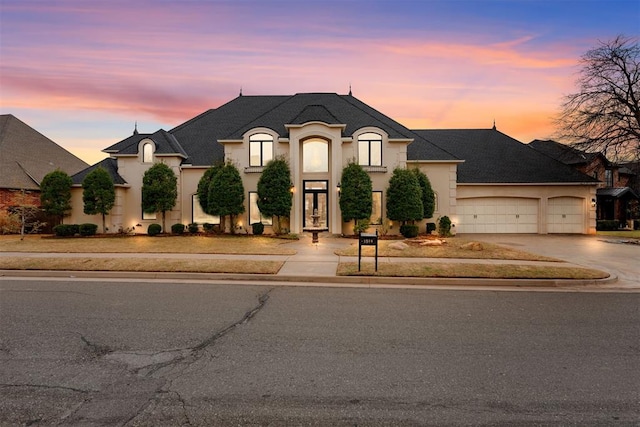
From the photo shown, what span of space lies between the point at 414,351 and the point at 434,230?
60.4 feet

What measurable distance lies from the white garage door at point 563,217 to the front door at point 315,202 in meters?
16.5

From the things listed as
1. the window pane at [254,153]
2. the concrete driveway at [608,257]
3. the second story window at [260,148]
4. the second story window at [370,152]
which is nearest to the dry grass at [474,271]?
the concrete driveway at [608,257]

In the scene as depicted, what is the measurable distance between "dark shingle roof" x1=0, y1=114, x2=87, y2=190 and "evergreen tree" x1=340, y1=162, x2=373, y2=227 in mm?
22194

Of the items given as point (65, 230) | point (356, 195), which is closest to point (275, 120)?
point (356, 195)

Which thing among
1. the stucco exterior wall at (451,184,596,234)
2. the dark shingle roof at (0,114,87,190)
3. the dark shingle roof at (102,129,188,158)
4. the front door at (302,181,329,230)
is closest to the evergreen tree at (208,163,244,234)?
the dark shingle roof at (102,129,188,158)

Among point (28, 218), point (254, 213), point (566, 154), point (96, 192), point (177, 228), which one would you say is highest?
point (566, 154)

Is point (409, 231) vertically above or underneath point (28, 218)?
underneath

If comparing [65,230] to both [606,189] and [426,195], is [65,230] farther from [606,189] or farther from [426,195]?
[606,189]

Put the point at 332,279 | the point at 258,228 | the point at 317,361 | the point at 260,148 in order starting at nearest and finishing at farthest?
the point at 317,361
the point at 332,279
the point at 258,228
the point at 260,148

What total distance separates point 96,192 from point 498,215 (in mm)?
27136

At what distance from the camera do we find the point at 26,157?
26.0 meters

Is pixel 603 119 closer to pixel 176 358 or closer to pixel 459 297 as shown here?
pixel 459 297

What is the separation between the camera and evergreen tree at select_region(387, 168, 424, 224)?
20.3m

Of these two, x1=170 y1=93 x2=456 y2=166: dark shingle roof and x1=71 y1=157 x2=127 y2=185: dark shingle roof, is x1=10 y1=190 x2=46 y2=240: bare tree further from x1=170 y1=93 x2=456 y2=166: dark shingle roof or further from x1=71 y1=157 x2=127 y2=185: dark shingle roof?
x1=170 y1=93 x2=456 y2=166: dark shingle roof
